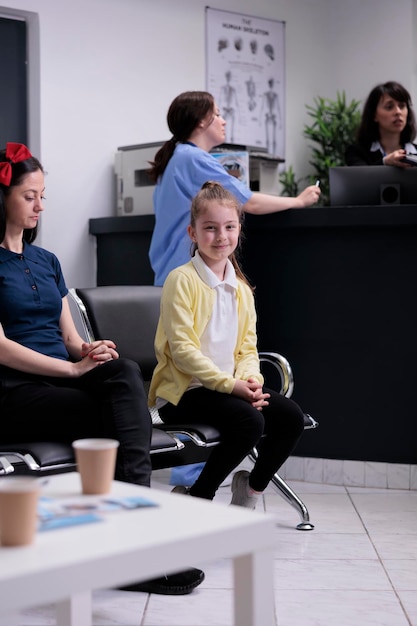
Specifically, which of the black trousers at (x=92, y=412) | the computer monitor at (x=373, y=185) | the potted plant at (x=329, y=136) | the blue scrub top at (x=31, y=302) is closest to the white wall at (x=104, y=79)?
the potted plant at (x=329, y=136)

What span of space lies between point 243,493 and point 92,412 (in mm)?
704

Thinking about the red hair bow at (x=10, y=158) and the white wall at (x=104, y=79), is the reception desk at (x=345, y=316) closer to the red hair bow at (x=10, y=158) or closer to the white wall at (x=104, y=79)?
the white wall at (x=104, y=79)

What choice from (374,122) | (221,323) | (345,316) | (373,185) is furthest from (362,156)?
(221,323)

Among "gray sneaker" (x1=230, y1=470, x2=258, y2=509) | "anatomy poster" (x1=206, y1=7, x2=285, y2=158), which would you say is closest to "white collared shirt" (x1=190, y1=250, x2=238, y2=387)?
"gray sneaker" (x1=230, y1=470, x2=258, y2=509)

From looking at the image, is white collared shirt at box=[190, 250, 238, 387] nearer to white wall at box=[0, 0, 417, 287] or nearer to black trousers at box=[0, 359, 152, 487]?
black trousers at box=[0, 359, 152, 487]

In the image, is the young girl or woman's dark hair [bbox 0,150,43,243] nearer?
woman's dark hair [bbox 0,150,43,243]

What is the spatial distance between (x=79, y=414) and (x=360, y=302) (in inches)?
64.1

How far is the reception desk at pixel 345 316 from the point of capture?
12.1ft

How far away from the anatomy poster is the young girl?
2406 millimetres

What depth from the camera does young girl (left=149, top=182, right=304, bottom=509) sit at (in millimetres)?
2760

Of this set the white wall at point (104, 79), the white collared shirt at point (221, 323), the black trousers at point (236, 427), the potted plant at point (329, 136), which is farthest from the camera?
the potted plant at point (329, 136)

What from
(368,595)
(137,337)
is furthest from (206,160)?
(368,595)

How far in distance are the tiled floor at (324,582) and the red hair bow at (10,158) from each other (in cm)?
115

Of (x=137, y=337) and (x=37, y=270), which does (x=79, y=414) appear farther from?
(x=137, y=337)
